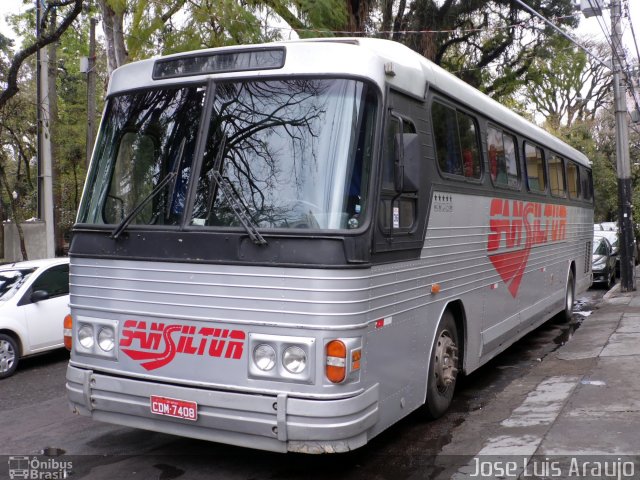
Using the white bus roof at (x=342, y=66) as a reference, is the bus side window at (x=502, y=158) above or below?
below

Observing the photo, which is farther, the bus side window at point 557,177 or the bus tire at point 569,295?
the bus tire at point 569,295

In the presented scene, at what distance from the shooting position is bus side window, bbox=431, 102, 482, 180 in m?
6.37

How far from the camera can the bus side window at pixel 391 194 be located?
5.04 metres

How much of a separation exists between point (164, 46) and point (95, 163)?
308 inches

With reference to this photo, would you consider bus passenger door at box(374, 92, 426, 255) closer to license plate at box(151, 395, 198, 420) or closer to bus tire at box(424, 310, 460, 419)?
bus tire at box(424, 310, 460, 419)

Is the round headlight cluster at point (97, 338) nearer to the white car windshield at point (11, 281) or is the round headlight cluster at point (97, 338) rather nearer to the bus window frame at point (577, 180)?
the white car windshield at point (11, 281)

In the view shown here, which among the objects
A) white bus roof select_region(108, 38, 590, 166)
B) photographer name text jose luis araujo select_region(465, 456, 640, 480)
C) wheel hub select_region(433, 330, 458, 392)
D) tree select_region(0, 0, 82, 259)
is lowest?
photographer name text jose luis araujo select_region(465, 456, 640, 480)

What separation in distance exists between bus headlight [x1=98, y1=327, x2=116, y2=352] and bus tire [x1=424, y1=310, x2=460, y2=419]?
281 cm

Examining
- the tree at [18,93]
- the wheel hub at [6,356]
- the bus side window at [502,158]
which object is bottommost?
the wheel hub at [6,356]

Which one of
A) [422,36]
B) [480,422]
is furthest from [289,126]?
[422,36]

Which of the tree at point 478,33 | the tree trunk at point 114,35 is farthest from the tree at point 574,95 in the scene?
the tree trunk at point 114,35

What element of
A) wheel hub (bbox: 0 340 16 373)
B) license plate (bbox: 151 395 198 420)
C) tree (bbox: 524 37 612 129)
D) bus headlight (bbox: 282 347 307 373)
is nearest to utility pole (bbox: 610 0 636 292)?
wheel hub (bbox: 0 340 16 373)

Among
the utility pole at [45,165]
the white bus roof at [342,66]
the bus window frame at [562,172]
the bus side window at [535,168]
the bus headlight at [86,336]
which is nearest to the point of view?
the white bus roof at [342,66]

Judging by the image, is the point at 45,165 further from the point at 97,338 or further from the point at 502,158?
the point at 97,338
